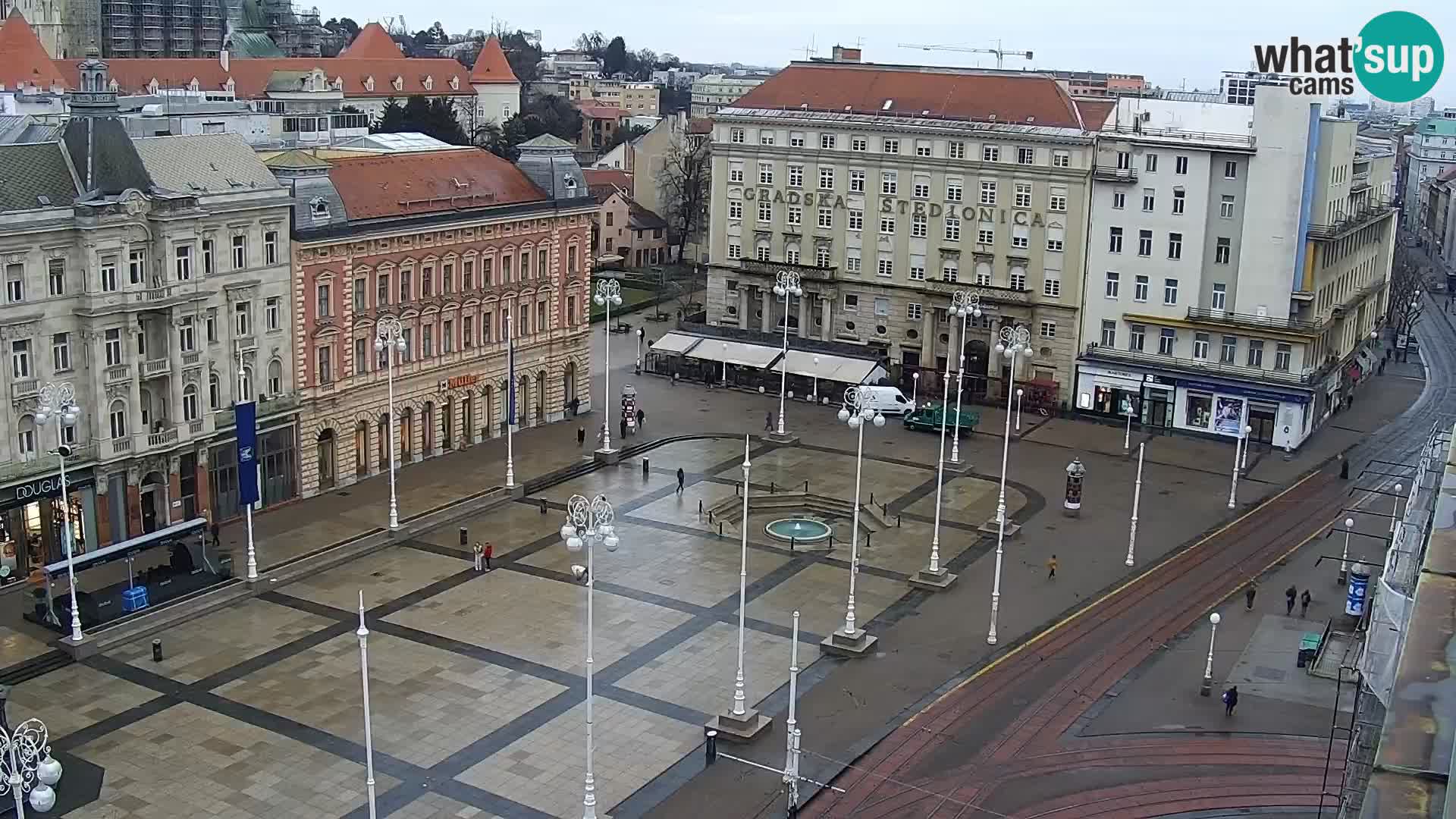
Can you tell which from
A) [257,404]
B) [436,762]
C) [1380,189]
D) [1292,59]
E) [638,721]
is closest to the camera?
[436,762]

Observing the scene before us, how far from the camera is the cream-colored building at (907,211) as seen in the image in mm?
90312

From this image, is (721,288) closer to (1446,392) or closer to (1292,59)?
(1292,59)

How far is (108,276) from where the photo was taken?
190 feet

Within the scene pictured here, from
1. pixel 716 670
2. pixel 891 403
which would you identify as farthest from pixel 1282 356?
pixel 716 670

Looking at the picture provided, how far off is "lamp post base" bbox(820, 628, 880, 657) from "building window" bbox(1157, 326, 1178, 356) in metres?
41.7

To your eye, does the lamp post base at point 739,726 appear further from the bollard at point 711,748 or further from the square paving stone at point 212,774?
the square paving stone at point 212,774

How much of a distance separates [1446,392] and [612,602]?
69579 millimetres

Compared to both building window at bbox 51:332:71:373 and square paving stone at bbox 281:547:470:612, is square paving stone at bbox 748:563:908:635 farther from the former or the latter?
building window at bbox 51:332:71:373

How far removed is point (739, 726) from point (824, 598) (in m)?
13.6

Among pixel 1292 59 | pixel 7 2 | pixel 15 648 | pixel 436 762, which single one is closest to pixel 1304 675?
pixel 436 762

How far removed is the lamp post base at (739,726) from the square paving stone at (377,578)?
1734cm

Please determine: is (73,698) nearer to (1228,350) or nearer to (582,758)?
(582,758)

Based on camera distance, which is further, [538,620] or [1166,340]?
[1166,340]

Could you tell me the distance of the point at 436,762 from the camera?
43.2m
